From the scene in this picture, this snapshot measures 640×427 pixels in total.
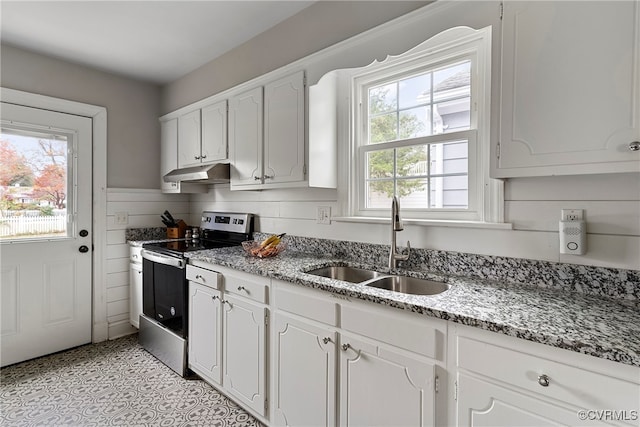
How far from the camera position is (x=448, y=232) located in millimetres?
1657

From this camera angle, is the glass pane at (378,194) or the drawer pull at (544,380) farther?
the glass pane at (378,194)

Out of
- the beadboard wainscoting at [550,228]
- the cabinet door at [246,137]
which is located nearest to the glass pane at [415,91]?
the beadboard wainscoting at [550,228]

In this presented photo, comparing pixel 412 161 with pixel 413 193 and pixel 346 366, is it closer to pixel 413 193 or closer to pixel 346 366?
pixel 413 193

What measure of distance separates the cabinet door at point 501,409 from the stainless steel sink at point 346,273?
0.81 m

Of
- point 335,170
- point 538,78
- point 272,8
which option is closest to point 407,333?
point 538,78

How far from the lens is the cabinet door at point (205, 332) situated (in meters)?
2.02

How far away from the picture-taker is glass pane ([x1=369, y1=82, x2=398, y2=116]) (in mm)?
1994

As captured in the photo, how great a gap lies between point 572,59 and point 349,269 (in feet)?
4.45

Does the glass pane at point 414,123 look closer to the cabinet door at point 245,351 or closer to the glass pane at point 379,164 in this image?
the glass pane at point 379,164

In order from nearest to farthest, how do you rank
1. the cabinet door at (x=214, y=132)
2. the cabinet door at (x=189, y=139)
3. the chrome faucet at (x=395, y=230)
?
1. the chrome faucet at (x=395, y=230)
2. the cabinet door at (x=214, y=132)
3. the cabinet door at (x=189, y=139)

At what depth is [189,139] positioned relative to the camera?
2943 millimetres

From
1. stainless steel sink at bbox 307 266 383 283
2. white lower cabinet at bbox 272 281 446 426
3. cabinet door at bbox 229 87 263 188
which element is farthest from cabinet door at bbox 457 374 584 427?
cabinet door at bbox 229 87 263 188

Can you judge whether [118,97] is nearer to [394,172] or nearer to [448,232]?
[394,172]

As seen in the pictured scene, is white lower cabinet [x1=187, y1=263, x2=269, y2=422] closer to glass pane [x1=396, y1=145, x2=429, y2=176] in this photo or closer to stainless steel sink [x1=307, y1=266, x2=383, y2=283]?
stainless steel sink [x1=307, y1=266, x2=383, y2=283]
